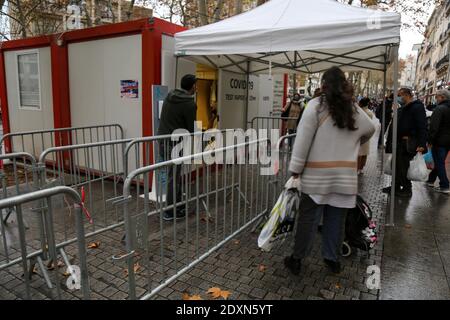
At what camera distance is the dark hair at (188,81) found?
185 inches

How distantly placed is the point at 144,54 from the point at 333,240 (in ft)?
14.0

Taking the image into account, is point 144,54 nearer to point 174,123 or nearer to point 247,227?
point 174,123

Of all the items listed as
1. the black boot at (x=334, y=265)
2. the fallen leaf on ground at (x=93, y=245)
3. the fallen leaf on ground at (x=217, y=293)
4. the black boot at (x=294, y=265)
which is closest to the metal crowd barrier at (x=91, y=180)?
the fallen leaf on ground at (x=93, y=245)

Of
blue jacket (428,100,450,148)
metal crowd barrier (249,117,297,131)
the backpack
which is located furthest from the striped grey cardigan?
metal crowd barrier (249,117,297,131)

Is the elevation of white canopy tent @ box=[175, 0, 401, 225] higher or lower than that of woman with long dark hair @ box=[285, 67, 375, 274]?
higher

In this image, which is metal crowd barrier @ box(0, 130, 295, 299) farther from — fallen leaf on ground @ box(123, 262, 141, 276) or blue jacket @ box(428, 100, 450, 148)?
blue jacket @ box(428, 100, 450, 148)

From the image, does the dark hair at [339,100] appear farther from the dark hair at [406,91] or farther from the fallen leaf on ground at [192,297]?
the dark hair at [406,91]

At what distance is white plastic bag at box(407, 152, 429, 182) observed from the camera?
18.7ft

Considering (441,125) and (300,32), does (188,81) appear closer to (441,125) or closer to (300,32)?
(300,32)

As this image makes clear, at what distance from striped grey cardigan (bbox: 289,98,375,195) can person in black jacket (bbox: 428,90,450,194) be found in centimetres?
389

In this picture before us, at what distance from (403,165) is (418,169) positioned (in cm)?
25

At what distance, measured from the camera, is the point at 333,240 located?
323 centimetres

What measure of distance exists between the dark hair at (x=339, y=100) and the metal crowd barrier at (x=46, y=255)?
2.06 m
